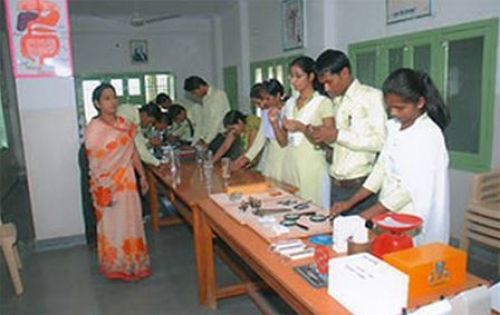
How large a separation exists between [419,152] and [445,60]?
7.45 ft

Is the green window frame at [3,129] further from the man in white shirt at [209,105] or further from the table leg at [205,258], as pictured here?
the table leg at [205,258]

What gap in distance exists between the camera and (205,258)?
2.58 metres

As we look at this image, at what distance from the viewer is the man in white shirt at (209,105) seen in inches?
184

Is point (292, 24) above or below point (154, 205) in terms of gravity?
above

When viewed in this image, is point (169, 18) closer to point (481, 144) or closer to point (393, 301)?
point (481, 144)

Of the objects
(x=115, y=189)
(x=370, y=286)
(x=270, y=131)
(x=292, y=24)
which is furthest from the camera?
(x=292, y=24)

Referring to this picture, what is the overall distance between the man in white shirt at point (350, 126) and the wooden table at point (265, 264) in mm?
662

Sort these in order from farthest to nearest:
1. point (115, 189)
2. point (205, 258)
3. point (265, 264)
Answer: point (115, 189) → point (205, 258) → point (265, 264)

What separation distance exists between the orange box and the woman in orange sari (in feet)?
7.24

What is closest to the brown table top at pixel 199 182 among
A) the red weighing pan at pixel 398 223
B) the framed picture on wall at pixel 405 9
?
the red weighing pan at pixel 398 223

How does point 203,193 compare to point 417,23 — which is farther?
point 417,23

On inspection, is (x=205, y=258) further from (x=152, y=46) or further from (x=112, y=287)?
(x=152, y=46)

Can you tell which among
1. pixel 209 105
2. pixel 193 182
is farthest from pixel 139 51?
pixel 193 182

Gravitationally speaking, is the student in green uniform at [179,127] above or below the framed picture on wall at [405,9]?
below
